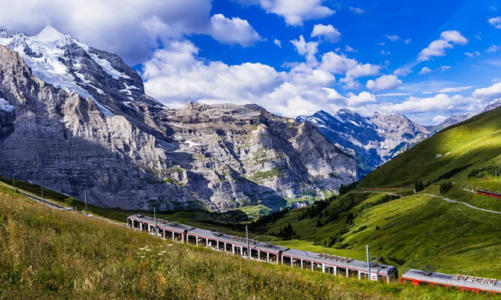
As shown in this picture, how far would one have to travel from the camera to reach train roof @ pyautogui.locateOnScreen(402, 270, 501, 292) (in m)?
28.0

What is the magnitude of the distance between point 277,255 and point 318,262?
6.55 metres

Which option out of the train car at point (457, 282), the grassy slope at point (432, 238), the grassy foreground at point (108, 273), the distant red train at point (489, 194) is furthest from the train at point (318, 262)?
the distant red train at point (489, 194)

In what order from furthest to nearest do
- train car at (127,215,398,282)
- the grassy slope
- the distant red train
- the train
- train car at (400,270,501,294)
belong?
the distant red train < the grassy slope < train car at (127,215,398,282) < the train < train car at (400,270,501,294)

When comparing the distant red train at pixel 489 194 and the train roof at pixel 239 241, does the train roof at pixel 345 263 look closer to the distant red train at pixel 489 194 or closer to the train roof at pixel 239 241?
the train roof at pixel 239 241

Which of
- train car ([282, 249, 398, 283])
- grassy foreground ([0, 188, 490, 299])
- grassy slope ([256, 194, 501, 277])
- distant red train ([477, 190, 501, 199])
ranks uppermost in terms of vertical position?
grassy foreground ([0, 188, 490, 299])

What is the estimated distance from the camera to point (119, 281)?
362 inches

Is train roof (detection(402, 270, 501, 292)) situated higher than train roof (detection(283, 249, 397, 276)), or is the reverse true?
train roof (detection(402, 270, 501, 292))

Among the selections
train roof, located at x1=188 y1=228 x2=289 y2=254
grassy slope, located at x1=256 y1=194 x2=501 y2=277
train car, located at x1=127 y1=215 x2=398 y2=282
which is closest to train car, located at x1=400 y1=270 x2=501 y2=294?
train car, located at x1=127 y1=215 x2=398 y2=282

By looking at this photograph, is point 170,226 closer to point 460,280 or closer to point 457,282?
point 457,282

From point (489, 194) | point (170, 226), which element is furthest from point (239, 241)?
point (489, 194)

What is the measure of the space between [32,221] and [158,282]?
867 centimetres

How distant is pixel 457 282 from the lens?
29.9 metres

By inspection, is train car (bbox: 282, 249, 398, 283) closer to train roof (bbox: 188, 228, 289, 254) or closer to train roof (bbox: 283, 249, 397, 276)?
train roof (bbox: 283, 249, 397, 276)

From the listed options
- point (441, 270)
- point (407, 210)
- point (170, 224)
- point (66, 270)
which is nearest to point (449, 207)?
point (407, 210)
